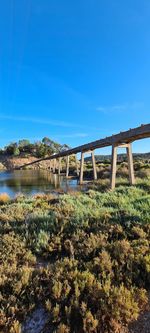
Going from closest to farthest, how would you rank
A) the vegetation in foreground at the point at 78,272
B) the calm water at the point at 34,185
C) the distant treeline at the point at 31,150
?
1. the vegetation in foreground at the point at 78,272
2. the calm water at the point at 34,185
3. the distant treeline at the point at 31,150

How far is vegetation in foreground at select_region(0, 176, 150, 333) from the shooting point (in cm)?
316

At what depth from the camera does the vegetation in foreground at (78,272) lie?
316 cm

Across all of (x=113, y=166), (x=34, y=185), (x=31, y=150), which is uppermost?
(x=31, y=150)

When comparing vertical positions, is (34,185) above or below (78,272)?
above

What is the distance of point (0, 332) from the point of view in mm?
3008

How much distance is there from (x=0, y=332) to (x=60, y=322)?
0.74 m

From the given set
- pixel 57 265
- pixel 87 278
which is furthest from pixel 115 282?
pixel 57 265

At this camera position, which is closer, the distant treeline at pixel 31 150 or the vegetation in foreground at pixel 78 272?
the vegetation in foreground at pixel 78 272

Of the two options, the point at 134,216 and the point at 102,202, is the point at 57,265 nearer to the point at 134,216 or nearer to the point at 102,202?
the point at 134,216

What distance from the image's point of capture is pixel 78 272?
3906mm

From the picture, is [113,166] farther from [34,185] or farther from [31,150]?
[31,150]

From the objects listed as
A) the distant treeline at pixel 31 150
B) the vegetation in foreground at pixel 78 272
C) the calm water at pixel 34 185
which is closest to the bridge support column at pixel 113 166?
the calm water at pixel 34 185

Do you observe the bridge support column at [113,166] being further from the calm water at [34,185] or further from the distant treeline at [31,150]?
the distant treeline at [31,150]

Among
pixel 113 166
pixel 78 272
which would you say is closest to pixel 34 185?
pixel 113 166
